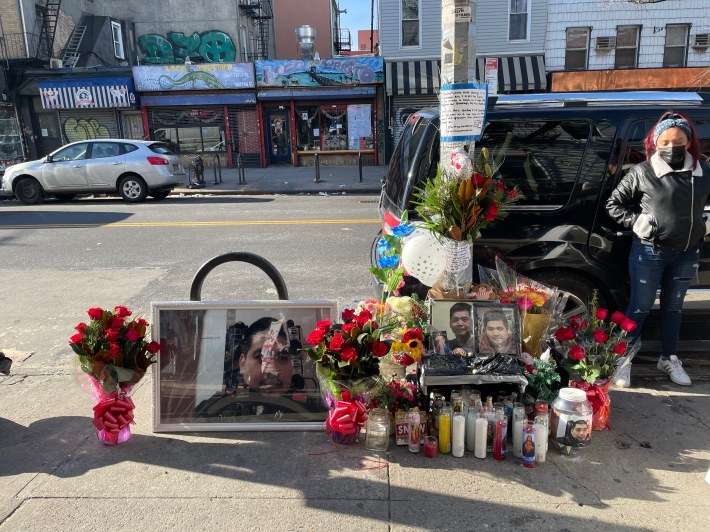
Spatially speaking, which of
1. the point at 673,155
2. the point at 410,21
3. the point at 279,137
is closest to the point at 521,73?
the point at 410,21

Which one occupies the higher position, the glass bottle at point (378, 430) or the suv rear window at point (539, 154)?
the suv rear window at point (539, 154)

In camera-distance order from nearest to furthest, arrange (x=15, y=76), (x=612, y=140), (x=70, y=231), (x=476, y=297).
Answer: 1. (x=476, y=297)
2. (x=612, y=140)
3. (x=70, y=231)
4. (x=15, y=76)

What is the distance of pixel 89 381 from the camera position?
10.8 ft

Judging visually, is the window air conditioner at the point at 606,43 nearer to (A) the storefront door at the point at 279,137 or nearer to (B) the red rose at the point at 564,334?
(A) the storefront door at the point at 279,137

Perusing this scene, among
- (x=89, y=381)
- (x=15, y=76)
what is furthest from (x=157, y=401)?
(x=15, y=76)

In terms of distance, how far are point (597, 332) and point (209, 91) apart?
801 inches

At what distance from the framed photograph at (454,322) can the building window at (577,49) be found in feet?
60.7

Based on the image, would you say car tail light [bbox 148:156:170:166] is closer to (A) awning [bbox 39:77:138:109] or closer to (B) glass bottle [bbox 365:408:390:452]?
(A) awning [bbox 39:77:138:109]

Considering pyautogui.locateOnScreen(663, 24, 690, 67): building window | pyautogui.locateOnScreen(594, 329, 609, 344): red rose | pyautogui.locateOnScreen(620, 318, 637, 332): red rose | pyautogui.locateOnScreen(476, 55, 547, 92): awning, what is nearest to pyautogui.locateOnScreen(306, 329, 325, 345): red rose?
pyautogui.locateOnScreen(594, 329, 609, 344): red rose

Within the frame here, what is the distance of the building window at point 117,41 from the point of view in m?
24.8

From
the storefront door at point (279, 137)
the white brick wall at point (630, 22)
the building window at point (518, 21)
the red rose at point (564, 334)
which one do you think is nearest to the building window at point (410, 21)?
the building window at point (518, 21)

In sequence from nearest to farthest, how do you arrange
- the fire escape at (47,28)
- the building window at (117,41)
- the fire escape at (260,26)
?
the fire escape at (47,28)
the building window at (117,41)
the fire escape at (260,26)

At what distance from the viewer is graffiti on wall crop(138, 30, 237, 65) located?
81.3 ft

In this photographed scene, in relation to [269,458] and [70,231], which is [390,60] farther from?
[269,458]
